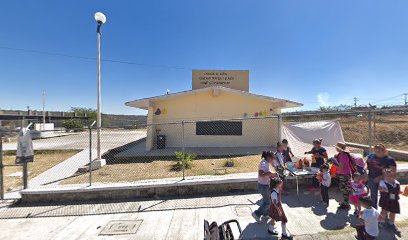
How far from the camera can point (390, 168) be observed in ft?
13.3

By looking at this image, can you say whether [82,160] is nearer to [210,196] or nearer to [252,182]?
[210,196]

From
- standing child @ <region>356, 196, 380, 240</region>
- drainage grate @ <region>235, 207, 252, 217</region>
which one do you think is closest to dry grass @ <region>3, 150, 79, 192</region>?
drainage grate @ <region>235, 207, 252, 217</region>

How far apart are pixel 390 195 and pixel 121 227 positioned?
506 cm

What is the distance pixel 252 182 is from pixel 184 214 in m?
2.08

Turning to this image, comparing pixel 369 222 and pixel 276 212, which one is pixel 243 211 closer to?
pixel 276 212

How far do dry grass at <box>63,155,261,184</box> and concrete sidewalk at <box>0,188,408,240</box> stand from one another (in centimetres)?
170

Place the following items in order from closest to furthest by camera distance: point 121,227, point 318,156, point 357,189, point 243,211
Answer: point 357,189 → point 121,227 → point 243,211 → point 318,156

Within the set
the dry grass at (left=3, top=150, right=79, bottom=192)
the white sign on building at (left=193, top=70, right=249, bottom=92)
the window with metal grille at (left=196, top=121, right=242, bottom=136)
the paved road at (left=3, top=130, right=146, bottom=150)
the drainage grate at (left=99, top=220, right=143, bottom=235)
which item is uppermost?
the white sign on building at (left=193, top=70, right=249, bottom=92)

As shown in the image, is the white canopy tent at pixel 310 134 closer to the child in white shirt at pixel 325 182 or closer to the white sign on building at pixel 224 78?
the child in white shirt at pixel 325 182

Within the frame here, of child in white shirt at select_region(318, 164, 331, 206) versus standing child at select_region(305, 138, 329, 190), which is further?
standing child at select_region(305, 138, 329, 190)

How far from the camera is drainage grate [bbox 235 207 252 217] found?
464cm

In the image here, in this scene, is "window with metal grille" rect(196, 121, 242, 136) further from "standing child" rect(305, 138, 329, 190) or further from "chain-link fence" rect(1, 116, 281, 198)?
"standing child" rect(305, 138, 329, 190)

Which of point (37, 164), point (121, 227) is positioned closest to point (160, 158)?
point (37, 164)

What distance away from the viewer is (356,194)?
13.6 feet
